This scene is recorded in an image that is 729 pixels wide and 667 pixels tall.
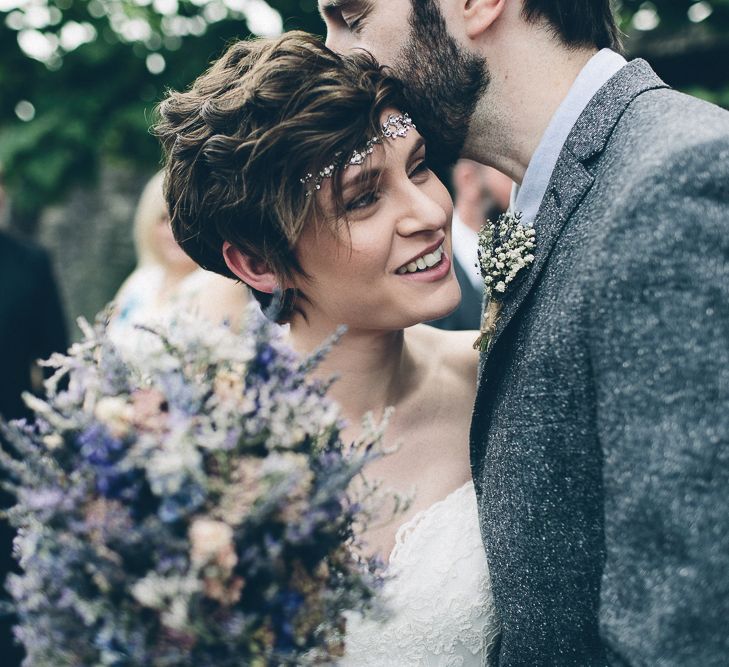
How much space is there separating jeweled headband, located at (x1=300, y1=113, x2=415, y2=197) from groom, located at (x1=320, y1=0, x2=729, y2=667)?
0.08 m

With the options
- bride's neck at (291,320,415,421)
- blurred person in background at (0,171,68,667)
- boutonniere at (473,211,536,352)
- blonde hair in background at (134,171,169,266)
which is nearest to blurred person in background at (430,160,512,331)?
blonde hair in background at (134,171,169,266)

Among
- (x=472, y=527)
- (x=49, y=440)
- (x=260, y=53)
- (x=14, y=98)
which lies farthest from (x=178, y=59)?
(x=49, y=440)

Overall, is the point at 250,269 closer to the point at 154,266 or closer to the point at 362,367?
the point at 362,367

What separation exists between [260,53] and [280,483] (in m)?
1.46

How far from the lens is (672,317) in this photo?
58.9 inches

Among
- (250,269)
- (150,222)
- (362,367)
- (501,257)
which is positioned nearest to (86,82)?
(150,222)

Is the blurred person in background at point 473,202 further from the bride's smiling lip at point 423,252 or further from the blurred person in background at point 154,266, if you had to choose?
the bride's smiling lip at point 423,252

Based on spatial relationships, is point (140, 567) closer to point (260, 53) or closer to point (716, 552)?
point (716, 552)

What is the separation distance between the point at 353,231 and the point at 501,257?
16.2 inches

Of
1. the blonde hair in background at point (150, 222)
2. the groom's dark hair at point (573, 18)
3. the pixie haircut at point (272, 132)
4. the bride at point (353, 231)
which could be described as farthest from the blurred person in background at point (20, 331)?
the groom's dark hair at point (573, 18)

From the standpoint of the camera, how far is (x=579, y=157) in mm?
1941

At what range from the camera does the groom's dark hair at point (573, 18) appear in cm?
218

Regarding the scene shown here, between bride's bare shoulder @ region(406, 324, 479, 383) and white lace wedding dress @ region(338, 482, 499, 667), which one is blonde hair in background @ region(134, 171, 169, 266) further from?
white lace wedding dress @ region(338, 482, 499, 667)

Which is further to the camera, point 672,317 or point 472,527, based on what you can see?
point 472,527
